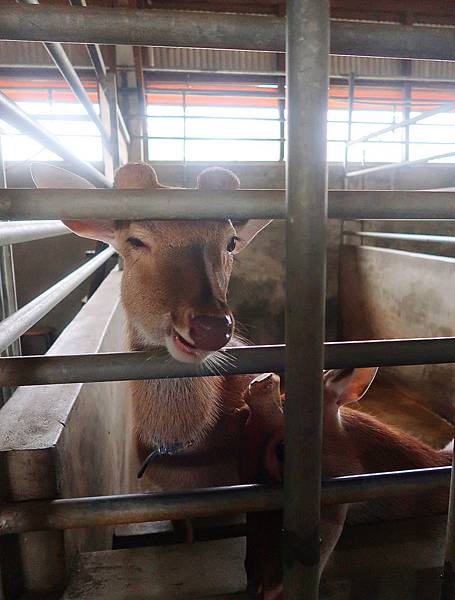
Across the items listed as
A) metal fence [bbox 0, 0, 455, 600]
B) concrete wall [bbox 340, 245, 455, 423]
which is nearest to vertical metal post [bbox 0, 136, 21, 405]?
metal fence [bbox 0, 0, 455, 600]

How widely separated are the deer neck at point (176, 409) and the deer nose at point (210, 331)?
1.76ft

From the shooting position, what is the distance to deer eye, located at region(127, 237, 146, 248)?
62.7 inches

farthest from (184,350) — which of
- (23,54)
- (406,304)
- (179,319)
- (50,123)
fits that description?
(23,54)

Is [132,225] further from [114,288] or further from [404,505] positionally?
[114,288]

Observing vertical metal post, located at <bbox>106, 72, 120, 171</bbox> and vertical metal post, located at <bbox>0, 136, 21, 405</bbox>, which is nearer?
vertical metal post, located at <bbox>0, 136, 21, 405</bbox>

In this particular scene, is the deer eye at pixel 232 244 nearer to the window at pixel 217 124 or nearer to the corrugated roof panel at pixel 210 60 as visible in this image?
the window at pixel 217 124

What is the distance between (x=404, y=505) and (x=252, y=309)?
553 centimetres

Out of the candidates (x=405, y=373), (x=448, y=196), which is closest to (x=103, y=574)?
(x=448, y=196)

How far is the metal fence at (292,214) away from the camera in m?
0.65

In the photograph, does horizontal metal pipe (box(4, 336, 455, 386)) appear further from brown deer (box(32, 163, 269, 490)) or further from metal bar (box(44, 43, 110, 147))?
metal bar (box(44, 43, 110, 147))

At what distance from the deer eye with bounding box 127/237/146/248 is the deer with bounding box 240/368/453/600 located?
0.62m

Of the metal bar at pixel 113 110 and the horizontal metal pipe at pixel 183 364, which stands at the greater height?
the metal bar at pixel 113 110

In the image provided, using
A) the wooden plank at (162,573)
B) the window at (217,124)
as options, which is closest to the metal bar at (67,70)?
the wooden plank at (162,573)

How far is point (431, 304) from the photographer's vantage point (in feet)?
14.1
